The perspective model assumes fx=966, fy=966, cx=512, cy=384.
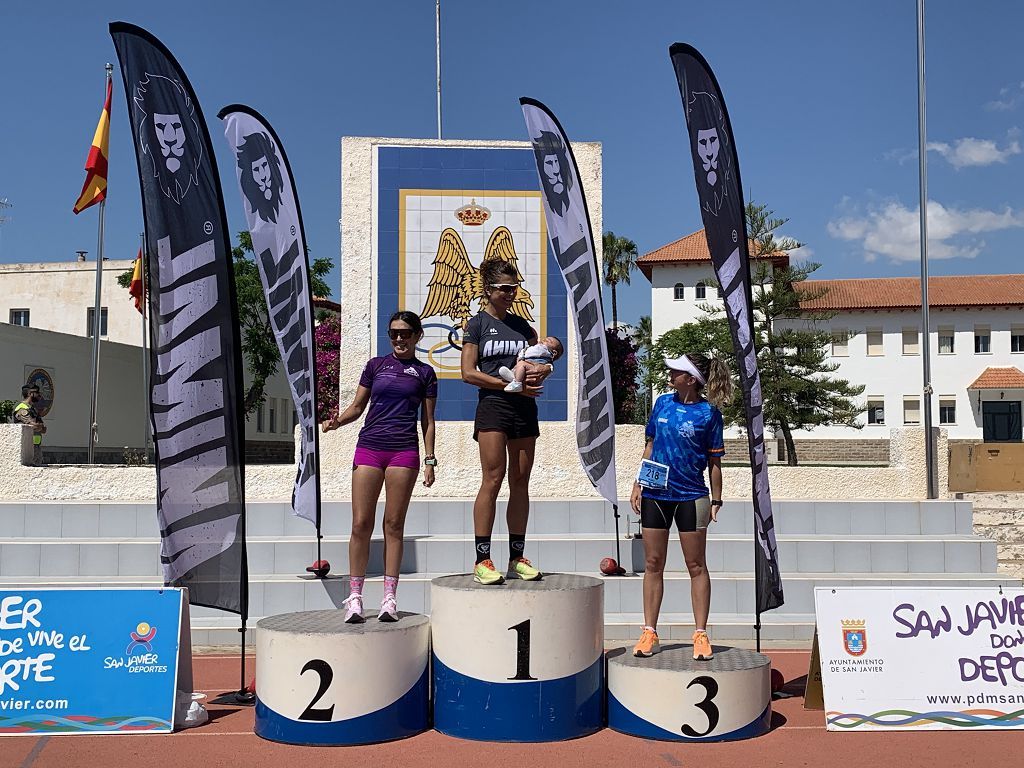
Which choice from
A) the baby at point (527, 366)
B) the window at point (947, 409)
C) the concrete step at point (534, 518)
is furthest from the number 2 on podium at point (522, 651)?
the window at point (947, 409)

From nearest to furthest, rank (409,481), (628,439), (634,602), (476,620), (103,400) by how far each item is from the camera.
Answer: (476,620)
(409,481)
(634,602)
(628,439)
(103,400)

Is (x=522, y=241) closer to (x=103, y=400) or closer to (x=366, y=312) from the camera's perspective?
(x=366, y=312)

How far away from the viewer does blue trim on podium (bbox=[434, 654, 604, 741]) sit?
4777 millimetres

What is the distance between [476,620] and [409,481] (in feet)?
3.03

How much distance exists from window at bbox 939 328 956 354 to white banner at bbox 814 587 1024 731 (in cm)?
4603

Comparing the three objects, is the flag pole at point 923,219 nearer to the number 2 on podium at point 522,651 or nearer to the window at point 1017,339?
the number 2 on podium at point 522,651

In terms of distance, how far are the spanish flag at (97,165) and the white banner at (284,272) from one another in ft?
38.8

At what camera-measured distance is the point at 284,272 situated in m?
7.80

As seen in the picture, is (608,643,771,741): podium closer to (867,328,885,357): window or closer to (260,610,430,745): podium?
(260,610,430,745): podium

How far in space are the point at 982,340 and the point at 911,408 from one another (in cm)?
498

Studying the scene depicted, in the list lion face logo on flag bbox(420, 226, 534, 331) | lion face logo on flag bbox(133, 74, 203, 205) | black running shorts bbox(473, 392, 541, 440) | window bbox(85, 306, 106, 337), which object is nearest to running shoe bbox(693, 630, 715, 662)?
black running shorts bbox(473, 392, 541, 440)

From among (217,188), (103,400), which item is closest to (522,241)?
(217,188)

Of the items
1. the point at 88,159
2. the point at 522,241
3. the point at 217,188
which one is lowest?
the point at 217,188

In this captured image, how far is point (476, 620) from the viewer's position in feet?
15.8
